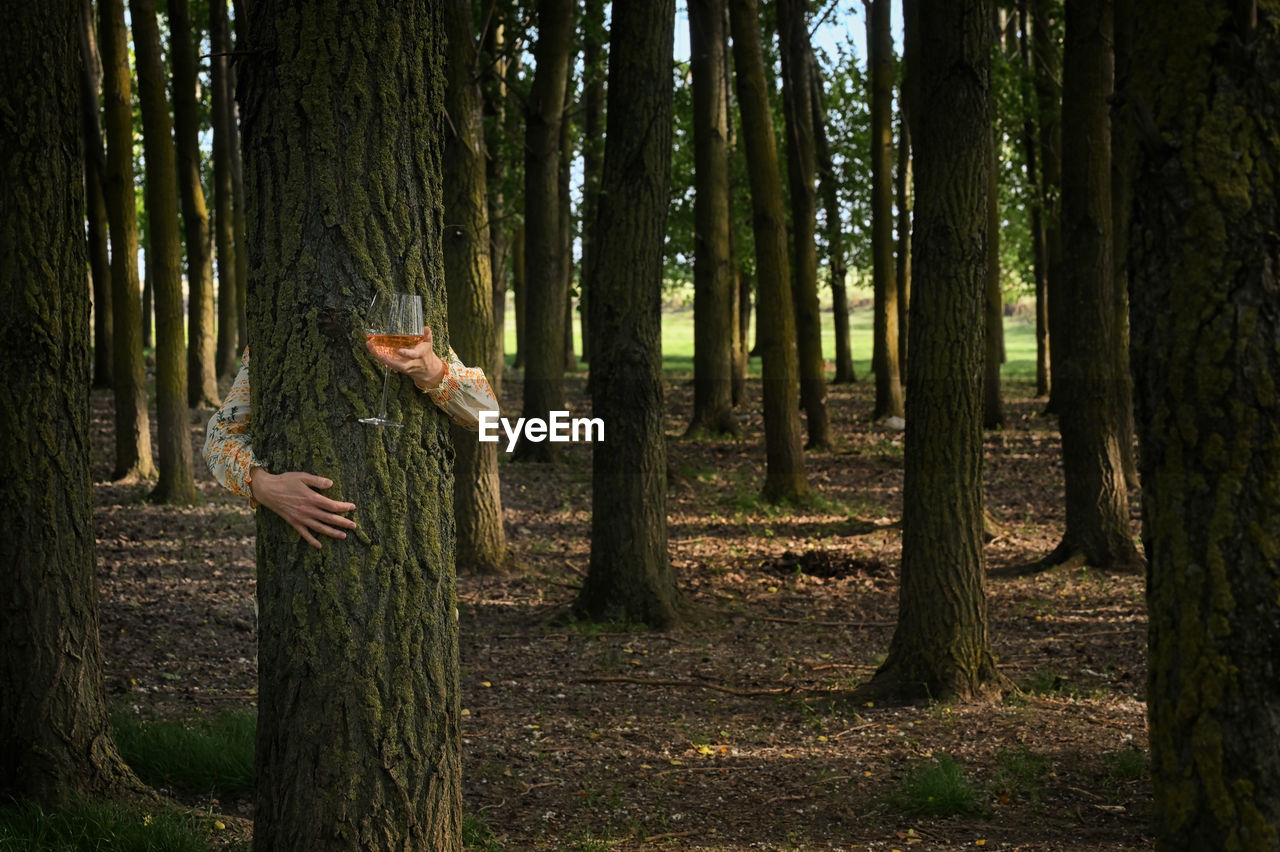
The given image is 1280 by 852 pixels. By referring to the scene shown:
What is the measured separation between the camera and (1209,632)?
2.63 meters

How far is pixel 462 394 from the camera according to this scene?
3.62 meters

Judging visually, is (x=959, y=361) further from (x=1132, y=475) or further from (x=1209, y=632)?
(x=1132, y=475)

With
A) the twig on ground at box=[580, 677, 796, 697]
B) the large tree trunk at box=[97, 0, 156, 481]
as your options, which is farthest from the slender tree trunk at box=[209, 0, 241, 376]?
the twig on ground at box=[580, 677, 796, 697]

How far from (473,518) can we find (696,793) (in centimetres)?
519

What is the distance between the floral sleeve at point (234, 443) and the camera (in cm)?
360

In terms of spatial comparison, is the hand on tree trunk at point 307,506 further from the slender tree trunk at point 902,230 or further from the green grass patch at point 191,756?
the slender tree trunk at point 902,230

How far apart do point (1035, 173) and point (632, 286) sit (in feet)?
50.0

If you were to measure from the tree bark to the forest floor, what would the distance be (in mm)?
947

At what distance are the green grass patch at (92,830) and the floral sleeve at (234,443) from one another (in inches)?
57.8

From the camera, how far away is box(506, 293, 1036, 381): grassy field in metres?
40.2

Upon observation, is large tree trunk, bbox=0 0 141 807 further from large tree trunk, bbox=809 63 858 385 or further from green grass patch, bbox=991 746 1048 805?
large tree trunk, bbox=809 63 858 385

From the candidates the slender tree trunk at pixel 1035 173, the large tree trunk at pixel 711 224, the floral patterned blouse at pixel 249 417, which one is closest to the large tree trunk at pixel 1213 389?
the floral patterned blouse at pixel 249 417

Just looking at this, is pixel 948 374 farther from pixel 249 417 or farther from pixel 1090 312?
pixel 1090 312

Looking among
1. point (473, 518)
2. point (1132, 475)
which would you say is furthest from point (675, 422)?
point (473, 518)
